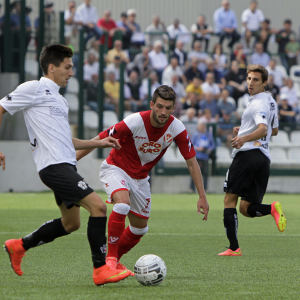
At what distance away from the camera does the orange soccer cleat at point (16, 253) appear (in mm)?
4715

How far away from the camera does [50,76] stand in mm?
4879

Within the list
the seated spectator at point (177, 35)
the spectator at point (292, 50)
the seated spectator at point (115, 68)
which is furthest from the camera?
the spectator at point (292, 50)

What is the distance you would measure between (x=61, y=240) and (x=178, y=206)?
5.57m

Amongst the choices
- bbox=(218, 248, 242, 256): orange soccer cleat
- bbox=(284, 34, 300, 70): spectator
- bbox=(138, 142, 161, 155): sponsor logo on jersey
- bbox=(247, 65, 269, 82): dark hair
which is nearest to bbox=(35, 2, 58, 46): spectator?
bbox=(284, 34, 300, 70): spectator

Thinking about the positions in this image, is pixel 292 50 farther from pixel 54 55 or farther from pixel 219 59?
pixel 54 55

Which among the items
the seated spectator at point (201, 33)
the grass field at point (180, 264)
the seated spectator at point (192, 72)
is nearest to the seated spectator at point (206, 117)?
the seated spectator at point (192, 72)

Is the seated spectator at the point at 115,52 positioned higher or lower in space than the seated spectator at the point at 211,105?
higher

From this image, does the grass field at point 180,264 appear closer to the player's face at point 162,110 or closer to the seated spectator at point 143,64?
the player's face at point 162,110

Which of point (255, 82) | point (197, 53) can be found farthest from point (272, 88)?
point (255, 82)

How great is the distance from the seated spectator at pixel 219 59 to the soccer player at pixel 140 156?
544 inches

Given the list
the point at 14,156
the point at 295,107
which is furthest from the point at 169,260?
the point at 295,107

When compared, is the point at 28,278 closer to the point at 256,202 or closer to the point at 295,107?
the point at 256,202

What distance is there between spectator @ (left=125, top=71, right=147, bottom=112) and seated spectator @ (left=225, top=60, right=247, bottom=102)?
3.08 metres

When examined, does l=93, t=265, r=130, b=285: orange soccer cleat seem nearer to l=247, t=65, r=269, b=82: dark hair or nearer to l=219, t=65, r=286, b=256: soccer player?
l=219, t=65, r=286, b=256: soccer player
